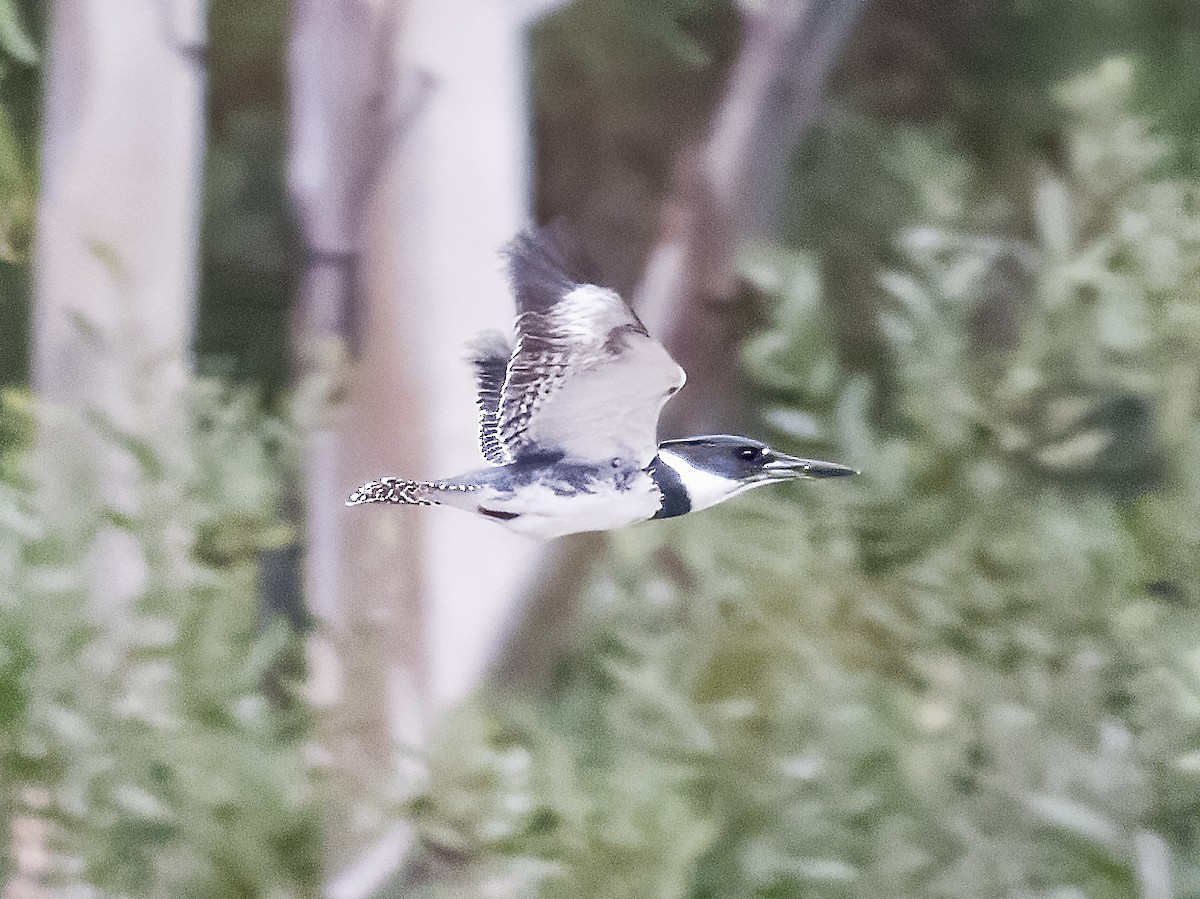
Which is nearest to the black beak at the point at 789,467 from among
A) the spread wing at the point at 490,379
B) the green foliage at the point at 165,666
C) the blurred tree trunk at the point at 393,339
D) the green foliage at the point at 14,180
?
the spread wing at the point at 490,379

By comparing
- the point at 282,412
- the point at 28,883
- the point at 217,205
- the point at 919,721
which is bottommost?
the point at 28,883

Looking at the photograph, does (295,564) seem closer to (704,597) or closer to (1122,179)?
(704,597)

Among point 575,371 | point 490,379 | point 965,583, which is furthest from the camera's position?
point 965,583

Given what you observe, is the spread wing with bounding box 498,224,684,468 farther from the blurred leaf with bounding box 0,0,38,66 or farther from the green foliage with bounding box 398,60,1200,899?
the blurred leaf with bounding box 0,0,38,66

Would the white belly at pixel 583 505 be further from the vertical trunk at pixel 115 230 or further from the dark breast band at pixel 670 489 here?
the vertical trunk at pixel 115 230

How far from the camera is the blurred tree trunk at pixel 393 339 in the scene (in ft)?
2.33

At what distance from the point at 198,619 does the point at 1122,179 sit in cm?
61

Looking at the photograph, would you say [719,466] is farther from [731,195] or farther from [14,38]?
[14,38]

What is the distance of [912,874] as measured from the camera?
2.30ft

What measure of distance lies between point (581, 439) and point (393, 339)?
0.32 meters

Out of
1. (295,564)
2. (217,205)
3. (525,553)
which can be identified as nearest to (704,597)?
(525,553)

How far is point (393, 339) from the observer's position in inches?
28.8

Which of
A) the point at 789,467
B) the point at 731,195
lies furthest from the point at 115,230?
the point at 789,467

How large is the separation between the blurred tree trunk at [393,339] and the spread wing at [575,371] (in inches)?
10.0
